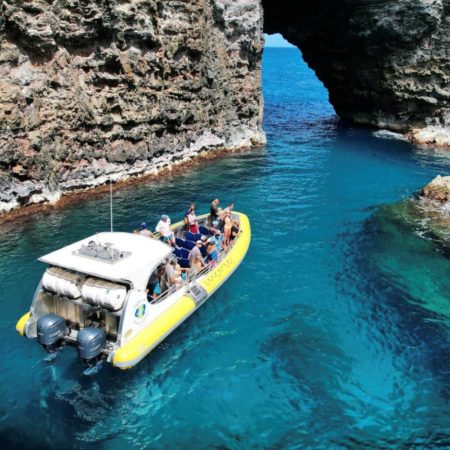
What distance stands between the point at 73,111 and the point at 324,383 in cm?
1834

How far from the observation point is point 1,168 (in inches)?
831

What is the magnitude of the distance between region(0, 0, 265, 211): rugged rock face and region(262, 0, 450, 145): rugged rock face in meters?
10.4

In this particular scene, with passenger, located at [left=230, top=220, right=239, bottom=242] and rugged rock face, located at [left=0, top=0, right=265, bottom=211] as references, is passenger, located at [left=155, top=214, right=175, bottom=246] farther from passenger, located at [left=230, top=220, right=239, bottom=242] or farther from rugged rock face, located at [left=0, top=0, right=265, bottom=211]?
rugged rock face, located at [left=0, top=0, right=265, bottom=211]

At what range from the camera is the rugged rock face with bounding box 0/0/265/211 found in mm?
21425

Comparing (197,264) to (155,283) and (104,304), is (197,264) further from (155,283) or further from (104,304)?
(104,304)

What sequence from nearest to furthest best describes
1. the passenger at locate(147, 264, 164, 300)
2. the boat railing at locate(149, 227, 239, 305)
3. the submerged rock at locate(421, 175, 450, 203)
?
the boat railing at locate(149, 227, 239, 305)
the passenger at locate(147, 264, 164, 300)
the submerged rock at locate(421, 175, 450, 203)

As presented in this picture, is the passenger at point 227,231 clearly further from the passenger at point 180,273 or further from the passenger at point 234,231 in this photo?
the passenger at point 180,273

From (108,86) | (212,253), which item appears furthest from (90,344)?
(108,86)

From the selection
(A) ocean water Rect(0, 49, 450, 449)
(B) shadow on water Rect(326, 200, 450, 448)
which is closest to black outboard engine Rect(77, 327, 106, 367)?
(A) ocean water Rect(0, 49, 450, 449)

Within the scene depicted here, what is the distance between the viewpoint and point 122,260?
40.5ft

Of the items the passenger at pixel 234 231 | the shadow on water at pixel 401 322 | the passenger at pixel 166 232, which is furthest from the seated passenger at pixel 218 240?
the shadow on water at pixel 401 322

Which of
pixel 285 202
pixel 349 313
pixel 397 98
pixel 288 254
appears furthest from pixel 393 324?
pixel 397 98

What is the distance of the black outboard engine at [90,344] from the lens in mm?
11036

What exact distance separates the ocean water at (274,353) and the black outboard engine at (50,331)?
1.23m
